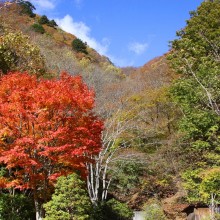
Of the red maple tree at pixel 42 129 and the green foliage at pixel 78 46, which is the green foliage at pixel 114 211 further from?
the green foliage at pixel 78 46

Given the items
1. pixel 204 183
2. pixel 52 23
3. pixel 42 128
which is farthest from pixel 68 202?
pixel 52 23

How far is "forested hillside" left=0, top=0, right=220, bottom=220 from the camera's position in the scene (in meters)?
11.4

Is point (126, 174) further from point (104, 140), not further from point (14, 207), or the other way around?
point (14, 207)

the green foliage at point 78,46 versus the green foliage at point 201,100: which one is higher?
the green foliage at point 78,46

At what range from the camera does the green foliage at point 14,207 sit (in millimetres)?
12164

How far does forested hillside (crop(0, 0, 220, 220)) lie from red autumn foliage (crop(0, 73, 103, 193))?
38mm

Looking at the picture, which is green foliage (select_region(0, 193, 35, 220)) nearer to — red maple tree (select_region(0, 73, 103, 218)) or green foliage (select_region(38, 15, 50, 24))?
red maple tree (select_region(0, 73, 103, 218))

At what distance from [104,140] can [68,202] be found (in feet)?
23.6

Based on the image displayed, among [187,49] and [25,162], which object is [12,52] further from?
[187,49]

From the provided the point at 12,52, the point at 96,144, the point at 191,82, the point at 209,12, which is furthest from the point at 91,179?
the point at 209,12

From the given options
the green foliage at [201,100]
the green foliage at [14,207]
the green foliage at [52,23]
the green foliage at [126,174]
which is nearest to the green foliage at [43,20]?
the green foliage at [52,23]

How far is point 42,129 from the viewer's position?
11648 millimetres

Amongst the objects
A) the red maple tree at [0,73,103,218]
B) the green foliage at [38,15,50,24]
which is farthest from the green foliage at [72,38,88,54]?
the red maple tree at [0,73,103,218]

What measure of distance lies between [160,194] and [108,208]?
21.7ft
